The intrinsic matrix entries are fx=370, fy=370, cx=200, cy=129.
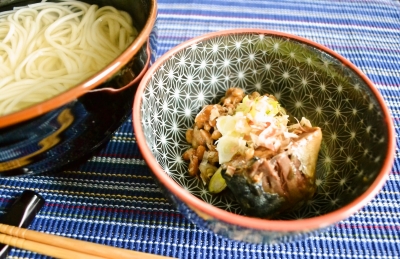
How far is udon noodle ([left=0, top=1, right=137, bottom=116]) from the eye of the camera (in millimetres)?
1066

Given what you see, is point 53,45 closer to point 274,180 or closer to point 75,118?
point 75,118

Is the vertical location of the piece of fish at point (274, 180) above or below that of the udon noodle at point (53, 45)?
below

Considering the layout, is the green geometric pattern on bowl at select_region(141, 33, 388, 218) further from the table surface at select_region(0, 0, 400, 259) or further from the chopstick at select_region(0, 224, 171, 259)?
the chopstick at select_region(0, 224, 171, 259)

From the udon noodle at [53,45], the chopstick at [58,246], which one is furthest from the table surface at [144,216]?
the udon noodle at [53,45]

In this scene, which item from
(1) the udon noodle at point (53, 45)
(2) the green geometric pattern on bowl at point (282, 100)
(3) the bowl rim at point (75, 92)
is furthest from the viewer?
(1) the udon noodle at point (53, 45)

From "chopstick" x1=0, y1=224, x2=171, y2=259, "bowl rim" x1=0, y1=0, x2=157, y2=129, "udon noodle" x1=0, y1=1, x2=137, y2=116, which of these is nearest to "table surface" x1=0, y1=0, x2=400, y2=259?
"chopstick" x1=0, y1=224, x2=171, y2=259

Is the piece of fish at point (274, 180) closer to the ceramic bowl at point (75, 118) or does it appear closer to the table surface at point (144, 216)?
the table surface at point (144, 216)

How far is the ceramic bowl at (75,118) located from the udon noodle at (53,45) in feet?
0.66

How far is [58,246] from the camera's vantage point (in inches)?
34.7

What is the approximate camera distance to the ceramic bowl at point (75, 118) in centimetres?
77

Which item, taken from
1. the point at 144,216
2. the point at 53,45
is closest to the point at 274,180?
the point at 144,216

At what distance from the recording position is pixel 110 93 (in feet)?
2.89

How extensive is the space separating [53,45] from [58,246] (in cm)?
65

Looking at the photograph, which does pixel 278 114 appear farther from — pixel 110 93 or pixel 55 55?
pixel 55 55
